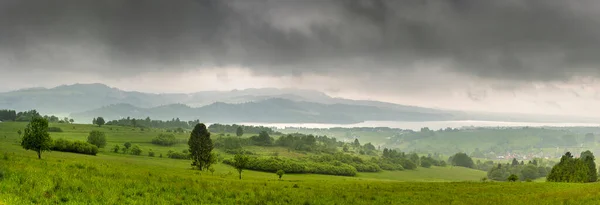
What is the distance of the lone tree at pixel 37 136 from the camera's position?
60.1m

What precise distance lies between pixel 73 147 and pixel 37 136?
58454 mm

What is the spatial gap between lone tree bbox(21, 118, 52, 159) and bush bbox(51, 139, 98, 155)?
54640 millimetres

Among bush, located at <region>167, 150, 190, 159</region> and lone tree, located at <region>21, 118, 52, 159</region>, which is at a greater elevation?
lone tree, located at <region>21, 118, 52, 159</region>

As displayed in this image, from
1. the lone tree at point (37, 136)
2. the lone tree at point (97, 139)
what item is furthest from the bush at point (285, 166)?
the lone tree at point (37, 136)

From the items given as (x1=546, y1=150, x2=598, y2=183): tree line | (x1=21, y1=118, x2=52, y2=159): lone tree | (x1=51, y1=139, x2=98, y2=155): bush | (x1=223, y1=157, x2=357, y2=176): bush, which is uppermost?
(x1=21, y1=118, x2=52, y2=159): lone tree

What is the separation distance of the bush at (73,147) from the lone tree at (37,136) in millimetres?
54640

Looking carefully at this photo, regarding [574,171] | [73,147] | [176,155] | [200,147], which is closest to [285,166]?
[200,147]

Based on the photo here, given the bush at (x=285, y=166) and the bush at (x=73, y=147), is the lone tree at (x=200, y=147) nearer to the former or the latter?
the bush at (x=285, y=166)

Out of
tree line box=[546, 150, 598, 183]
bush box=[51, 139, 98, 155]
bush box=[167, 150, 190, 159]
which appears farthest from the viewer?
bush box=[167, 150, 190, 159]

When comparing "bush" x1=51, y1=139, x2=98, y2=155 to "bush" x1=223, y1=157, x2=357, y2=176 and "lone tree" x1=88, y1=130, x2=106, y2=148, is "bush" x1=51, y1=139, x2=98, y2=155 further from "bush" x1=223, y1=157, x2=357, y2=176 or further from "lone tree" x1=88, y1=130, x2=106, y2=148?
"bush" x1=223, y1=157, x2=357, y2=176

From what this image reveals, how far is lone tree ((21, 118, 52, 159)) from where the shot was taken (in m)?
60.1

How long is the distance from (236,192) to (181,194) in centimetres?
Answer: 394

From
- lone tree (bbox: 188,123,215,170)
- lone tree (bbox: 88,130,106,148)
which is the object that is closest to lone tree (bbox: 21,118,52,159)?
lone tree (bbox: 188,123,215,170)

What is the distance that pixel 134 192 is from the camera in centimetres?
1942
